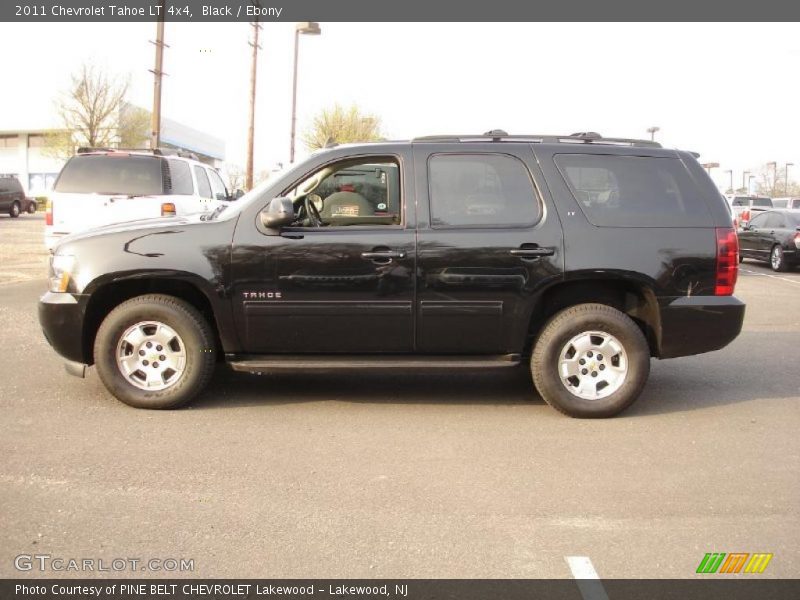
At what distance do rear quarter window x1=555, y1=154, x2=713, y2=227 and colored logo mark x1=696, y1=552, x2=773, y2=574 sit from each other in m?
2.58

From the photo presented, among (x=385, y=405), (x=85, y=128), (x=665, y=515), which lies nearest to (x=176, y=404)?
(x=385, y=405)

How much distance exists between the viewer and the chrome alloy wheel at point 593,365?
5.25m

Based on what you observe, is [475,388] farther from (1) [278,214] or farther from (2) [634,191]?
(1) [278,214]

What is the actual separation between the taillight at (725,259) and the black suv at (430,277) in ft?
0.05

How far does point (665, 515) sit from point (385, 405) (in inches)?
92.8

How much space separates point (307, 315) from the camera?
16.9ft

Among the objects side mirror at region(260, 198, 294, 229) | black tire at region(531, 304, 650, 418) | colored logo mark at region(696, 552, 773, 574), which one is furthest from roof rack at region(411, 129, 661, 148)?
colored logo mark at region(696, 552, 773, 574)

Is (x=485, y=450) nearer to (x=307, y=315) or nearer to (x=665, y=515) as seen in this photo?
(x=665, y=515)

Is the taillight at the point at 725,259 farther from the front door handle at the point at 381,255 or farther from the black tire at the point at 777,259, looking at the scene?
the black tire at the point at 777,259

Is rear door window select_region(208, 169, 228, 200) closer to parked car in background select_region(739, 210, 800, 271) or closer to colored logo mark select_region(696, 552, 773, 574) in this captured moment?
colored logo mark select_region(696, 552, 773, 574)

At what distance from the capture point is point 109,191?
1111 cm

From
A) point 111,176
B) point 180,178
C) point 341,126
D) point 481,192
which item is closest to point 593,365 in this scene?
point 481,192

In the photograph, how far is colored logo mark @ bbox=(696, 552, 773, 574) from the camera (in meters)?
3.17

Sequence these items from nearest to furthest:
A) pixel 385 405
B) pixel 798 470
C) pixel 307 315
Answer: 1. pixel 798 470
2. pixel 307 315
3. pixel 385 405
